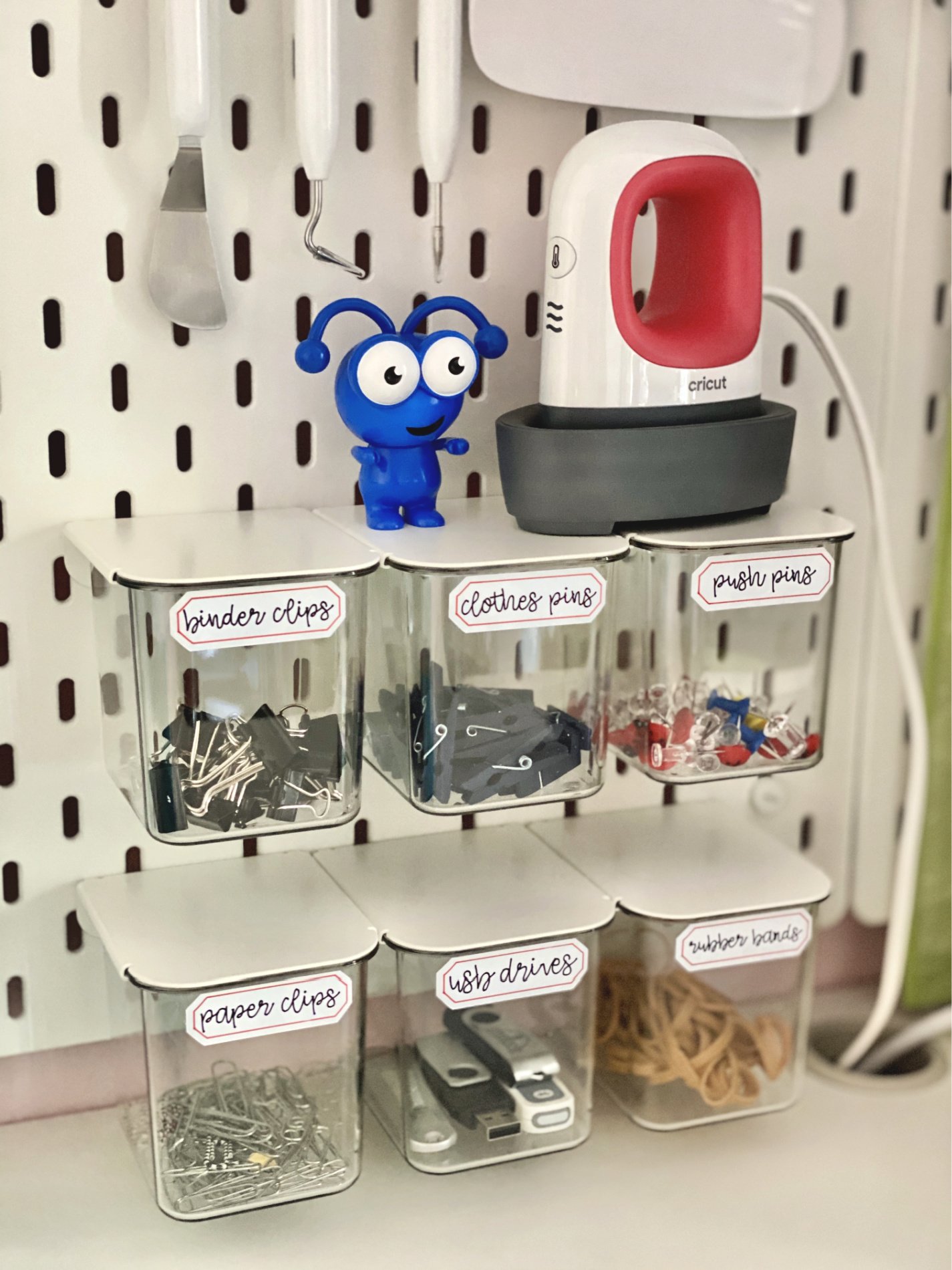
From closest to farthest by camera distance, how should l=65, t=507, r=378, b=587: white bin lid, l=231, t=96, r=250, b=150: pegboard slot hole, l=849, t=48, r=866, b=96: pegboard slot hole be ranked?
l=65, t=507, r=378, b=587: white bin lid → l=231, t=96, r=250, b=150: pegboard slot hole → l=849, t=48, r=866, b=96: pegboard slot hole

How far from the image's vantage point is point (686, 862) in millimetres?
947

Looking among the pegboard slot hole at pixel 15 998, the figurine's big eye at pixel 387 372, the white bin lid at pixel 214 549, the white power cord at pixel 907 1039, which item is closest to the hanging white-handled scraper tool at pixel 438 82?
the figurine's big eye at pixel 387 372

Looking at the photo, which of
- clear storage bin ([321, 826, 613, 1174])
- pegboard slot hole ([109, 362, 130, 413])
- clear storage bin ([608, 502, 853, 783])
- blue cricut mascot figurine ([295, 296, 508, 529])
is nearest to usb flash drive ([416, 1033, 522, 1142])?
clear storage bin ([321, 826, 613, 1174])

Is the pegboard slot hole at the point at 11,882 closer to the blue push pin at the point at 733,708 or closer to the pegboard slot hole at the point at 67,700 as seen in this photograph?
the pegboard slot hole at the point at 67,700

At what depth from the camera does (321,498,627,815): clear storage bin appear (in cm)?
78

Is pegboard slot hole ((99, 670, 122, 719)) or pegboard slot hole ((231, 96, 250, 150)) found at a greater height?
pegboard slot hole ((231, 96, 250, 150))

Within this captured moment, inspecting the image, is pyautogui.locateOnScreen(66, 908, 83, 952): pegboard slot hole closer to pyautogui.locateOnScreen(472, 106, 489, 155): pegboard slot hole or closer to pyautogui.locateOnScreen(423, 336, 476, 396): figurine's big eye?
pyautogui.locateOnScreen(423, 336, 476, 396): figurine's big eye

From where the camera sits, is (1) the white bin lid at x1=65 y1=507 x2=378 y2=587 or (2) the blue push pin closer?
(1) the white bin lid at x1=65 y1=507 x2=378 y2=587

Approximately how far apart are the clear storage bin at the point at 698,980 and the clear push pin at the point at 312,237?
1.34 ft

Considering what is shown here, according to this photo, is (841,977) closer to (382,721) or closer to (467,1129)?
(467,1129)

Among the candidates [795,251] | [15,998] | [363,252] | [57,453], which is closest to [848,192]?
[795,251]

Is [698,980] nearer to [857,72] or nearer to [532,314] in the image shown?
[532,314]

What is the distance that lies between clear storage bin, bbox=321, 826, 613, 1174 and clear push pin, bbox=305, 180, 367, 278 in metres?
0.38

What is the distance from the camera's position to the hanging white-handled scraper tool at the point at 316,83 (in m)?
0.78
